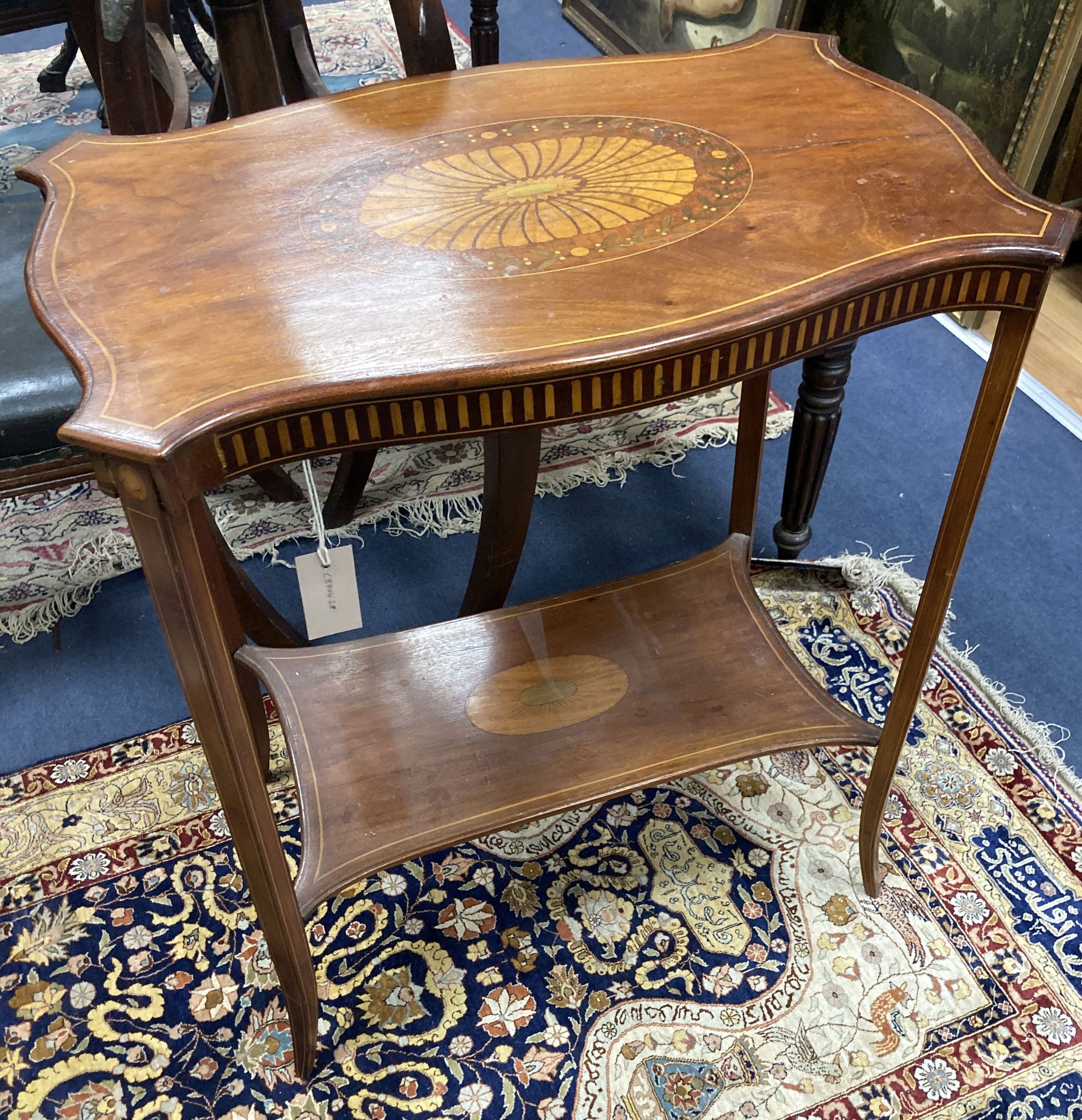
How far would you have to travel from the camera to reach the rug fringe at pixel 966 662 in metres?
1.35

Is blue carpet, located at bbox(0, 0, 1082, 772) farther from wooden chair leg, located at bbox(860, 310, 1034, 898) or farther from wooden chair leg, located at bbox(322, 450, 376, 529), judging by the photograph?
wooden chair leg, located at bbox(860, 310, 1034, 898)

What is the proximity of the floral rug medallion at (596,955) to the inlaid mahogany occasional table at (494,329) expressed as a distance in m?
0.10

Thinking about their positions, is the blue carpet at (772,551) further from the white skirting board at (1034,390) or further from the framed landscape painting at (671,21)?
the framed landscape painting at (671,21)

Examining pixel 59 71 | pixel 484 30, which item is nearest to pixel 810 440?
pixel 484 30

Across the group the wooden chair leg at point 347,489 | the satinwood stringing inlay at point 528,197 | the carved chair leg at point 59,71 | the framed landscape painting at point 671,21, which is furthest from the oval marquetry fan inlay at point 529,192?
the carved chair leg at point 59,71

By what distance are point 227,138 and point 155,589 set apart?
52cm

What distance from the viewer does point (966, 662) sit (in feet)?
4.83

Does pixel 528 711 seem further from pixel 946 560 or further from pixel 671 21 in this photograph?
pixel 671 21

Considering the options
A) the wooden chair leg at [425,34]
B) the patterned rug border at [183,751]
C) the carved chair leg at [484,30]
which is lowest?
the patterned rug border at [183,751]

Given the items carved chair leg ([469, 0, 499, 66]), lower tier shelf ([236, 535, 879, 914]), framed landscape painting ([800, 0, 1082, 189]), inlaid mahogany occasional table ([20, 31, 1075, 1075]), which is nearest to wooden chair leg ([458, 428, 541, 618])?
inlaid mahogany occasional table ([20, 31, 1075, 1075])

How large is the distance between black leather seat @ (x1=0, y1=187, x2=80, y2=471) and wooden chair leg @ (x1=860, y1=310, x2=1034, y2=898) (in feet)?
3.03

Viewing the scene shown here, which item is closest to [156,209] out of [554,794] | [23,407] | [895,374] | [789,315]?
[23,407]

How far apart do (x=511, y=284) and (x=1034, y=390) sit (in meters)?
1.49

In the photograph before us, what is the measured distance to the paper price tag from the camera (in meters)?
1.33
